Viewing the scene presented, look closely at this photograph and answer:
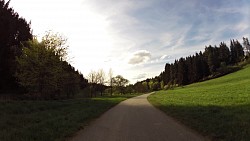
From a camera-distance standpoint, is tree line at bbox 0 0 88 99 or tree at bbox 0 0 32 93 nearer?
tree line at bbox 0 0 88 99

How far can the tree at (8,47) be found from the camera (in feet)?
116

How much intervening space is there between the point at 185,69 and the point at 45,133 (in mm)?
134595

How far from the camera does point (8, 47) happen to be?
37.0m

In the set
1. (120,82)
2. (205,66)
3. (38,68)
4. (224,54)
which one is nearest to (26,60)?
(38,68)

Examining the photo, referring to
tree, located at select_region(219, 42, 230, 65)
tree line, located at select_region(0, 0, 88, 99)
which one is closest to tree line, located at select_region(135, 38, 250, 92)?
tree, located at select_region(219, 42, 230, 65)

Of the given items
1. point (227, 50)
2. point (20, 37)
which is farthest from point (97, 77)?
point (227, 50)

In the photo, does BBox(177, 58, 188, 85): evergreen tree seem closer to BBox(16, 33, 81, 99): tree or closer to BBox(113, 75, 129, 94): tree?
BBox(113, 75, 129, 94): tree

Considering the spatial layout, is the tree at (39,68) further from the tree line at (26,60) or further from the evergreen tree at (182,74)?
the evergreen tree at (182,74)

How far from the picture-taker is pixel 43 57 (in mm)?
32812

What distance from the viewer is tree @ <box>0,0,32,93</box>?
35500 mm

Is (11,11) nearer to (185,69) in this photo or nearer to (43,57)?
(43,57)

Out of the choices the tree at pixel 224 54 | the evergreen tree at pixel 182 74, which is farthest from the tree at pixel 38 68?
the tree at pixel 224 54

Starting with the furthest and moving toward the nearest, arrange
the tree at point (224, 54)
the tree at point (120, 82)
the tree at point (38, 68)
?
the tree at point (224, 54) < the tree at point (120, 82) < the tree at point (38, 68)

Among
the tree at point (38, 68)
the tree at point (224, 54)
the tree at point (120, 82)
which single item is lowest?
the tree at point (38, 68)
